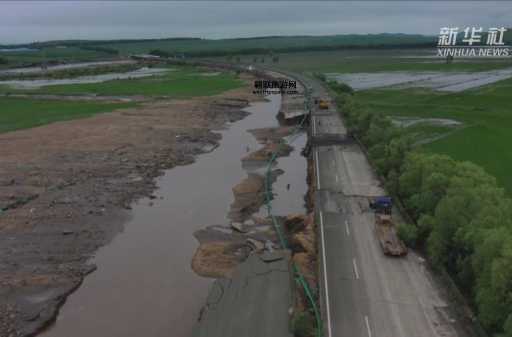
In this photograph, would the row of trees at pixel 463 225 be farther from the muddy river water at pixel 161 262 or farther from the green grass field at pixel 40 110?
the green grass field at pixel 40 110

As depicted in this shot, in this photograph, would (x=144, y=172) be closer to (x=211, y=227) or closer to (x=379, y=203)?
(x=211, y=227)

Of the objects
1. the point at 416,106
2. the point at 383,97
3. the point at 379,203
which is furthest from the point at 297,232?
the point at 383,97

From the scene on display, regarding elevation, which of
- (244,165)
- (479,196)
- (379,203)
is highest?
(479,196)

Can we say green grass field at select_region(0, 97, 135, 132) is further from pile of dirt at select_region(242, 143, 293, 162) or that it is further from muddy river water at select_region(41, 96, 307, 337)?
pile of dirt at select_region(242, 143, 293, 162)

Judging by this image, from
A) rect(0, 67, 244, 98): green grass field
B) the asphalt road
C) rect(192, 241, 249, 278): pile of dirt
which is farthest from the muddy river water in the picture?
rect(0, 67, 244, 98): green grass field

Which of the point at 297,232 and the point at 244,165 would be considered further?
the point at 244,165
